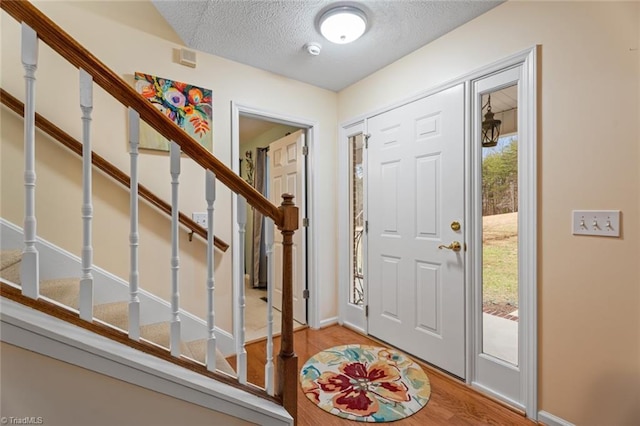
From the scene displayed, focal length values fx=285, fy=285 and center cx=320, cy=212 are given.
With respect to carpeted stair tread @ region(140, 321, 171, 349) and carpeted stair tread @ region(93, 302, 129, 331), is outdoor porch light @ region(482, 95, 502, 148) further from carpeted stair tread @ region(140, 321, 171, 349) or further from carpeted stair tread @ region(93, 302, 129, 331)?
carpeted stair tread @ region(93, 302, 129, 331)

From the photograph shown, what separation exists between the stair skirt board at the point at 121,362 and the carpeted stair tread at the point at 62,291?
22.0 inches

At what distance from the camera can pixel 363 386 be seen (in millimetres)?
1854

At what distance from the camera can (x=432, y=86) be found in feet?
6.70

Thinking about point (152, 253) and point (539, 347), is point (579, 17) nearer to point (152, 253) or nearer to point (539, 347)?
point (539, 347)

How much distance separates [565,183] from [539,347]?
0.89 meters

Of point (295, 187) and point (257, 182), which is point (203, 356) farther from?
point (257, 182)

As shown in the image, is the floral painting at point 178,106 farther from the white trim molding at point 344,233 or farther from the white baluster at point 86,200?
the white trim molding at point 344,233

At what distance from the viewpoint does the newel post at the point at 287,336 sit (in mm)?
1378

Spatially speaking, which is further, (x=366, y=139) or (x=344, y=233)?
(x=344, y=233)

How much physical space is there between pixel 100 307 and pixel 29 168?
1.00 metres

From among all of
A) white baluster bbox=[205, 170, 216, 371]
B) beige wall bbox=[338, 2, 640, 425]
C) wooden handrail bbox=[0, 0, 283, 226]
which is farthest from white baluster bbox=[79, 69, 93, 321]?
beige wall bbox=[338, 2, 640, 425]

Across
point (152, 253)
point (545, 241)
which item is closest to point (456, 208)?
point (545, 241)

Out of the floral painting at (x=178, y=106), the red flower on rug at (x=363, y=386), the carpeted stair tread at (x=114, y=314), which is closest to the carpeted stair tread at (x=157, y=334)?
the carpeted stair tread at (x=114, y=314)

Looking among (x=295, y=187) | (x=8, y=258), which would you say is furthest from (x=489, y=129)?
(x=8, y=258)
